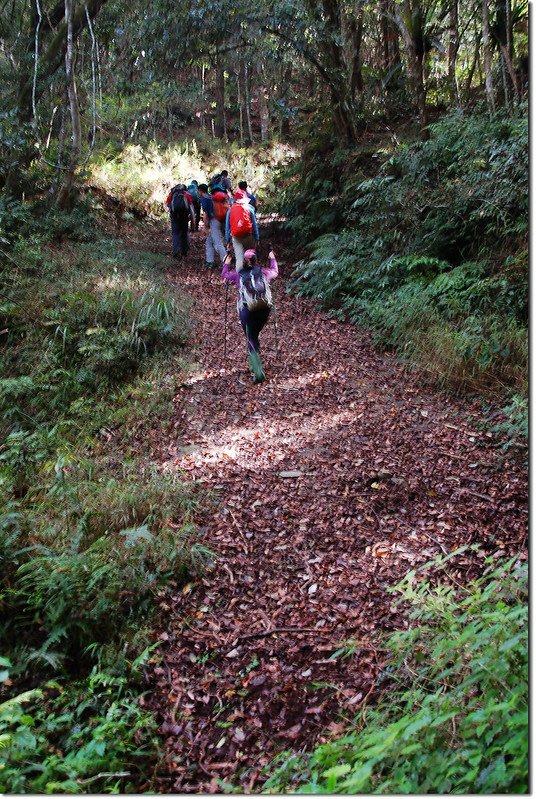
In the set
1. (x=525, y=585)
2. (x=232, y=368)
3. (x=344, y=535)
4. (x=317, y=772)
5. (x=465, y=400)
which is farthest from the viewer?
(x=232, y=368)

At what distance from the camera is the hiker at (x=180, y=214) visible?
46.0ft

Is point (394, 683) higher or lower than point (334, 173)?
lower

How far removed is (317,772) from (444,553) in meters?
2.35

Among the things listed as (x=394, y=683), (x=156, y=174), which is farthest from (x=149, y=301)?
(x=156, y=174)

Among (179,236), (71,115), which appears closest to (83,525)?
(179,236)

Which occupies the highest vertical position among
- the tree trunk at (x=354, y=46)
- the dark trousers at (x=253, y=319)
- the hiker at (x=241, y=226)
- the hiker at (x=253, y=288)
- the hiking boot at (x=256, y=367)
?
the tree trunk at (x=354, y=46)

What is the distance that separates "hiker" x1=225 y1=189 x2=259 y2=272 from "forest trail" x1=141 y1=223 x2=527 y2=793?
270 cm

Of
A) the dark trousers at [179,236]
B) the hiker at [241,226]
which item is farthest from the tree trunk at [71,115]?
the hiker at [241,226]

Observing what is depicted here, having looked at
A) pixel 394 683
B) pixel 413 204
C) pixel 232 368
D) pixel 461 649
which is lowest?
pixel 394 683

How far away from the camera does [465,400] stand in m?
7.47

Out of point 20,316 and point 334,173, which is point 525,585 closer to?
point 20,316

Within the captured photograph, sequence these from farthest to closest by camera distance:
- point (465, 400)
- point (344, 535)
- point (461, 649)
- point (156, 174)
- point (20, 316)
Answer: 1. point (156, 174)
2. point (20, 316)
3. point (465, 400)
4. point (344, 535)
5. point (461, 649)

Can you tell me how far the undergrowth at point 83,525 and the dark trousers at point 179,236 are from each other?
390 centimetres

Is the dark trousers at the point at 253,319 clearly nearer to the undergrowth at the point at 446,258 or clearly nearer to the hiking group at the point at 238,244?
the hiking group at the point at 238,244
